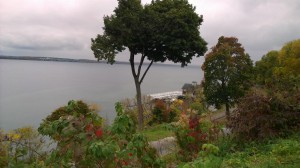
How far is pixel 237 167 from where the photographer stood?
530cm

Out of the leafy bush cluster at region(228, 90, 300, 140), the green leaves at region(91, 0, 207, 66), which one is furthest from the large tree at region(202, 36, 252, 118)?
the leafy bush cluster at region(228, 90, 300, 140)

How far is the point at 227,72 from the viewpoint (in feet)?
72.6

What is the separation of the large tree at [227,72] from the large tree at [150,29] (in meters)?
3.46

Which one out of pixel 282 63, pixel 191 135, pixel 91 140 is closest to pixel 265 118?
pixel 191 135

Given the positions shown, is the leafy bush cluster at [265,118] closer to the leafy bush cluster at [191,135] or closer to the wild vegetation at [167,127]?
the wild vegetation at [167,127]

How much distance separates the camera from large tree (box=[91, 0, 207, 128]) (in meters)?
17.9

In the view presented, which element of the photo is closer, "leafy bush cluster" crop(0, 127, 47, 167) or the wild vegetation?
the wild vegetation

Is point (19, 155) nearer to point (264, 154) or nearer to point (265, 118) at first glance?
point (264, 154)

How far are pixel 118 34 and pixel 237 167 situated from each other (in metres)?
13.9

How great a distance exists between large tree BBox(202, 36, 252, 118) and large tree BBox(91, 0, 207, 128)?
3.46 metres

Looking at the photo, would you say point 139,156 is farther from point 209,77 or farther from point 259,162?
point 209,77

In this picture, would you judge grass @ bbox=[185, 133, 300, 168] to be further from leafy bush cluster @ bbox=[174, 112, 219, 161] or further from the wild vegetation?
leafy bush cluster @ bbox=[174, 112, 219, 161]

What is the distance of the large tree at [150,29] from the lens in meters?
17.9

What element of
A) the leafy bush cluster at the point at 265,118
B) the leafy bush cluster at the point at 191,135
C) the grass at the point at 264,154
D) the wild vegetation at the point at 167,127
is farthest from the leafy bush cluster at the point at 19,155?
the leafy bush cluster at the point at 265,118
